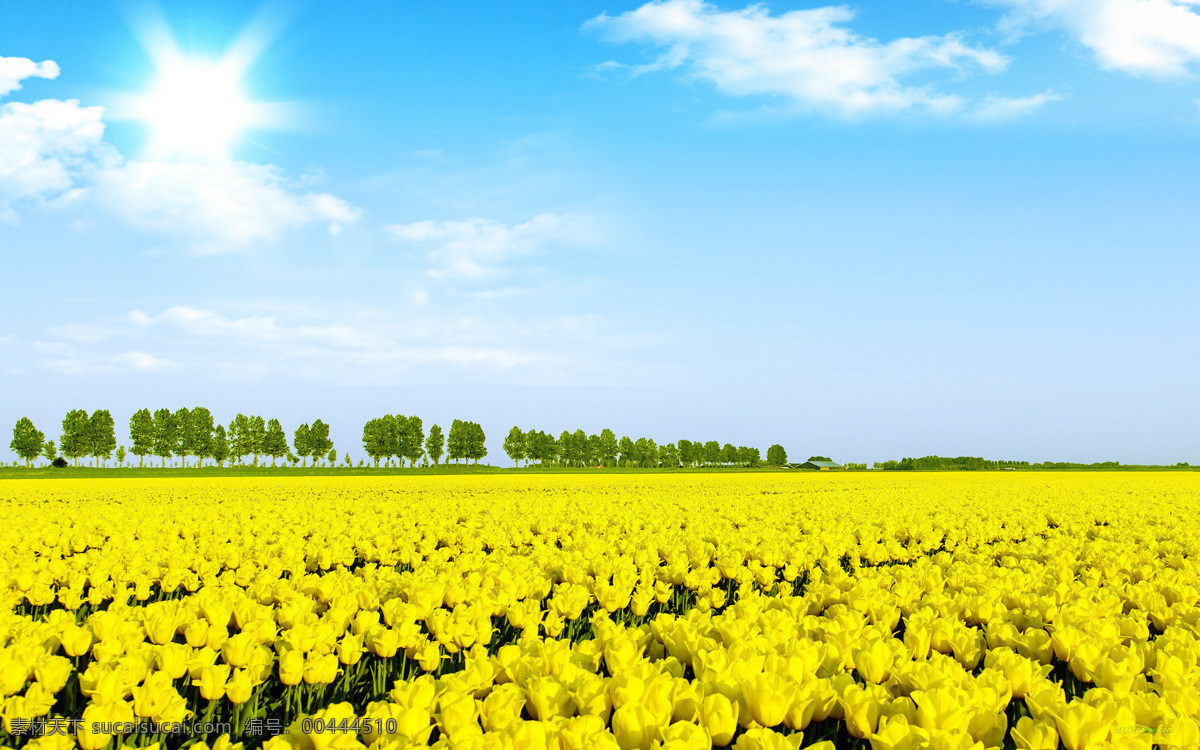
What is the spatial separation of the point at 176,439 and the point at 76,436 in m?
12.5

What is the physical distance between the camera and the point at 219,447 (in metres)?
104

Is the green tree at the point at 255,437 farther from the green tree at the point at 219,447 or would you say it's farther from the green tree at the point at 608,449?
the green tree at the point at 608,449

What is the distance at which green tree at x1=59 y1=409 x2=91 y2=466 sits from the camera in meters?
97.2

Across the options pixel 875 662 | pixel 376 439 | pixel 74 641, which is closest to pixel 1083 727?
pixel 875 662

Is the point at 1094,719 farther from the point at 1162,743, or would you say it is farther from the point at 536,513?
the point at 536,513

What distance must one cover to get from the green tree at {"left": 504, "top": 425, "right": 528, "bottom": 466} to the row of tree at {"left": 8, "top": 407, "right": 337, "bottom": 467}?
95.8ft

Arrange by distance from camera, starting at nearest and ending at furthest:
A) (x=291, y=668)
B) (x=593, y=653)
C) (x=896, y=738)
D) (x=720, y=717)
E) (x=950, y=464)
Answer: (x=896, y=738), (x=720, y=717), (x=291, y=668), (x=593, y=653), (x=950, y=464)

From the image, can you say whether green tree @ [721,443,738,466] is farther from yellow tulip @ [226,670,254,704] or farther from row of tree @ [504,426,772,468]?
yellow tulip @ [226,670,254,704]

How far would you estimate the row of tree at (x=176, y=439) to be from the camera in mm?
97562

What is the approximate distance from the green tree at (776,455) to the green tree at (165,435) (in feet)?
369

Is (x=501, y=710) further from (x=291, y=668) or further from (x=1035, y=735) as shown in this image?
(x=1035, y=735)

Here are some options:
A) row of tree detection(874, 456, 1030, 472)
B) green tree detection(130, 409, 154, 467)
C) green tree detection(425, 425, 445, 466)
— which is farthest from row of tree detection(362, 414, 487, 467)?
row of tree detection(874, 456, 1030, 472)

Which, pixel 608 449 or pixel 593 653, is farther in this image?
pixel 608 449

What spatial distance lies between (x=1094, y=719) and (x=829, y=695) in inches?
42.8
